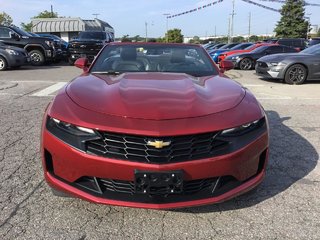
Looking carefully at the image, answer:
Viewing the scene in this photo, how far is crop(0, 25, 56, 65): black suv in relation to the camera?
17.4 metres

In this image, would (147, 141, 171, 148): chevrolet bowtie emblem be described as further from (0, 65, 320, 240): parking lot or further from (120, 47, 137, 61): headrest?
(120, 47, 137, 61): headrest

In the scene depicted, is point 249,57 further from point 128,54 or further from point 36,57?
point 128,54

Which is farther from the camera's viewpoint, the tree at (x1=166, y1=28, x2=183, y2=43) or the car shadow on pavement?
the tree at (x1=166, y1=28, x2=183, y2=43)

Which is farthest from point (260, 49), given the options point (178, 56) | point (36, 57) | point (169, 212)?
point (169, 212)

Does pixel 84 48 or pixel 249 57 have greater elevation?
pixel 84 48

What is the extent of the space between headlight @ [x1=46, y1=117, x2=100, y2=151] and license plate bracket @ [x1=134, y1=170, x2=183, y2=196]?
43cm

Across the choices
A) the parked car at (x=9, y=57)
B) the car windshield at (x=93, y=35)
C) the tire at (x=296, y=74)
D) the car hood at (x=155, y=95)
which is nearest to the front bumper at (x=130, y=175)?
the car hood at (x=155, y=95)

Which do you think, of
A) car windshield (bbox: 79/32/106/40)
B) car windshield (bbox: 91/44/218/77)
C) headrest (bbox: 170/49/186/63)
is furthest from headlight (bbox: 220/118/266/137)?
car windshield (bbox: 79/32/106/40)

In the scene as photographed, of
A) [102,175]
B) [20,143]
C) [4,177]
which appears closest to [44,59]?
[20,143]

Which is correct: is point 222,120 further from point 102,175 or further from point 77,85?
point 77,85

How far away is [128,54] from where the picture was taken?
15.3 ft

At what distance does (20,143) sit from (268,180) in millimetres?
3081

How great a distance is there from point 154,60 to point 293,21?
2435 inches

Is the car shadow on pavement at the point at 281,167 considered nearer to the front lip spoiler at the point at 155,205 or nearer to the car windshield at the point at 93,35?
the front lip spoiler at the point at 155,205
